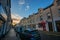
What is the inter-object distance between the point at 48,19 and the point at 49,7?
308cm

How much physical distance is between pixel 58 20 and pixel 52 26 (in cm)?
214

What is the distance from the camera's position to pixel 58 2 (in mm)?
22625

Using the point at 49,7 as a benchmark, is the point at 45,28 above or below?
below

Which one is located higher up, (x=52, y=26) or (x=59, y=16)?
(x=59, y=16)

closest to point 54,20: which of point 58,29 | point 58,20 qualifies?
point 58,20

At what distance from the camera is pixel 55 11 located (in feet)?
73.8

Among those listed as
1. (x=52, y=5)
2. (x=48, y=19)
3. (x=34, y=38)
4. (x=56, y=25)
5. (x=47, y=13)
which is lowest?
(x=34, y=38)

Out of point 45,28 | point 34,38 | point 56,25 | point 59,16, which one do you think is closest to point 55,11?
point 59,16

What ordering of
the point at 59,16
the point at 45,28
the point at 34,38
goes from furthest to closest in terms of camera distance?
the point at 45,28 < the point at 59,16 < the point at 34,38

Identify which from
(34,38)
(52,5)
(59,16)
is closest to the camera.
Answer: (34,38)

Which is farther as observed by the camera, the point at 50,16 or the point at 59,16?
the point at 50,16

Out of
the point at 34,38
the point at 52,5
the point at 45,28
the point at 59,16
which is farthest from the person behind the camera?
the point at 45,28

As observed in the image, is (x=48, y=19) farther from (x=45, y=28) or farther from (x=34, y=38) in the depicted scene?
(x=34, y=38)

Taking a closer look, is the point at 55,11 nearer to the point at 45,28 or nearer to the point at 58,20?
the point at 58,20
